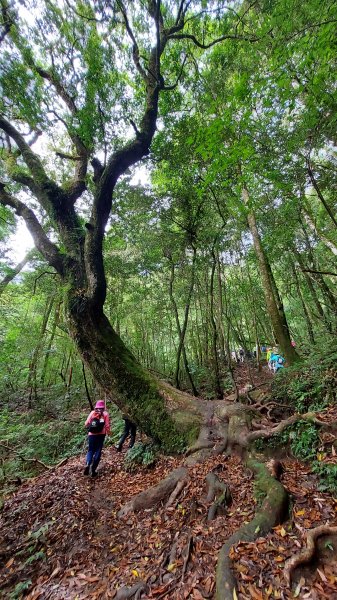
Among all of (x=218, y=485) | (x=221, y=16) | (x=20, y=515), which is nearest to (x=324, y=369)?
(x=218, y=485)

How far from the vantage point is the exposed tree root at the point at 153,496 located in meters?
4.37

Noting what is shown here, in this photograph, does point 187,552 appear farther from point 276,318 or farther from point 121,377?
point 276,318

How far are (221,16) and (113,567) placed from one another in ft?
36.6

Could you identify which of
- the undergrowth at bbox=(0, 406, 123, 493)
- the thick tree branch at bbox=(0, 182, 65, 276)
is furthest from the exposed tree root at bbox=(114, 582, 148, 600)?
the thick tree branch at bbox=(0, 182, 65, 276)

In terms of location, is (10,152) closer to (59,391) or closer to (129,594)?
(129,594)

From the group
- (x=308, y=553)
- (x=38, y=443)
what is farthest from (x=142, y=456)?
(x=38, y=443)

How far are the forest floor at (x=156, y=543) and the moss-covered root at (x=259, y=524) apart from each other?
7 cm

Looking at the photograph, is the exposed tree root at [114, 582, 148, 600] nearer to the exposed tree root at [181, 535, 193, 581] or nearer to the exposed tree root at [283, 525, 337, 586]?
the exposed tree root at [181, 535, 193, 581]

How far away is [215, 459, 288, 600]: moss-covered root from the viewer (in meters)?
2.53

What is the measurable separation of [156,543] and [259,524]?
1468 mm

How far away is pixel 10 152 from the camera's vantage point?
7793 millimetres

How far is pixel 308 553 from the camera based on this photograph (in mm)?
2527

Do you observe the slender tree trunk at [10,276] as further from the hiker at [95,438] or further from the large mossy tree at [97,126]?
the hiker at [95,438]

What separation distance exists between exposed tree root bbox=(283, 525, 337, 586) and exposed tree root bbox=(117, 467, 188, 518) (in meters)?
2.26
